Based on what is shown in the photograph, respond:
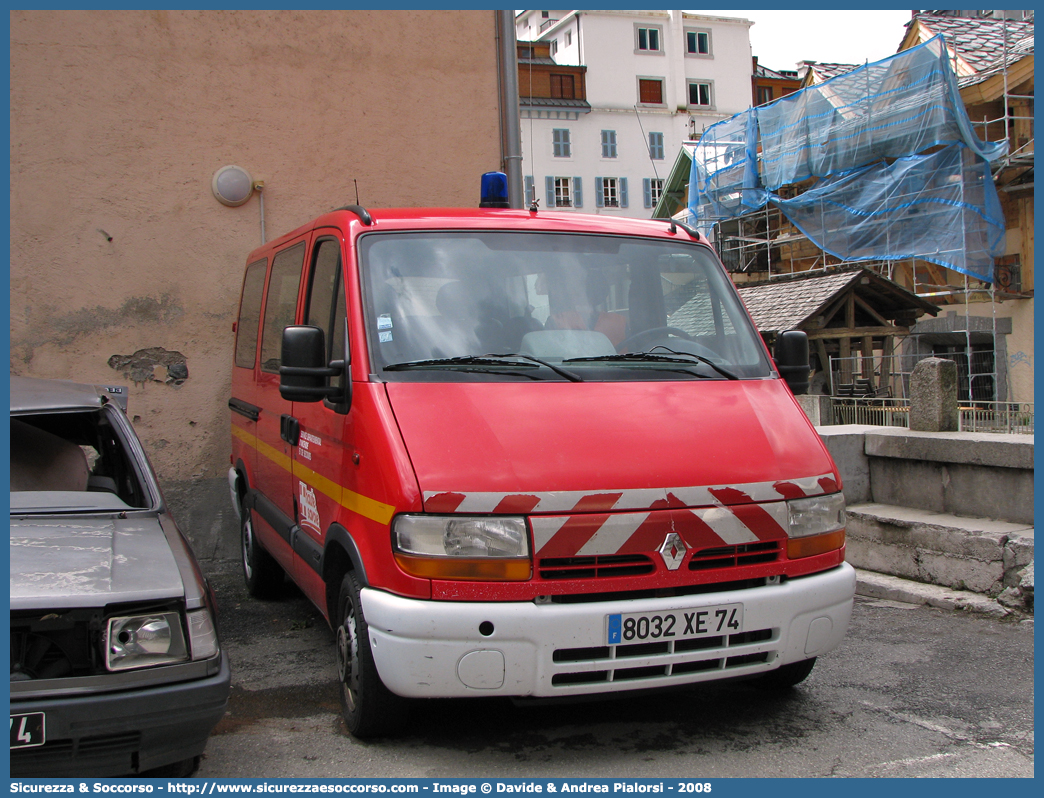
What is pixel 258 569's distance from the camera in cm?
609

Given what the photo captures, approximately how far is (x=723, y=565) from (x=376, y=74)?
20.1ft

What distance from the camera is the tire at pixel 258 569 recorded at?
6.05 m

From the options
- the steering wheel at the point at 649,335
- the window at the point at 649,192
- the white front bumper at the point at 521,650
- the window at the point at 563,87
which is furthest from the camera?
the window at the point at 649,192

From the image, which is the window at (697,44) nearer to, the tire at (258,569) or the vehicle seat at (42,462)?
the tire at (258,569)

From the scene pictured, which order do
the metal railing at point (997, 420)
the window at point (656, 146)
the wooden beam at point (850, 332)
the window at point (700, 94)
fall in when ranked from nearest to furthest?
the metal railing at point (997, 420), the wooden beam at point (850, 332), the window at point (656, 146), the window at point (700, 94)

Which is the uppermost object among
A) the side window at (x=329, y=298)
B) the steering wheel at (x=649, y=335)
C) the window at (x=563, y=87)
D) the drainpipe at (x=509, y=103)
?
the window at (x=563, y=87)

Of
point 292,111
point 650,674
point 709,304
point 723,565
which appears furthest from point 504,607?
point 292,111

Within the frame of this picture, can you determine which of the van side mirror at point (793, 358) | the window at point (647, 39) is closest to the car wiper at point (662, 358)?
the van side mirror at point (793, 358)

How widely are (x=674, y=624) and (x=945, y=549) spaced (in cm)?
368

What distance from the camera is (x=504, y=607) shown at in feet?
10.5

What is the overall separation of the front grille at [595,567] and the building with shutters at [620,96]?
45546mm

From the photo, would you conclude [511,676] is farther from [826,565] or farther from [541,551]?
[826,565]

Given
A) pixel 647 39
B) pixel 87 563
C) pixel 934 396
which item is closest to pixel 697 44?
pixel 647 39

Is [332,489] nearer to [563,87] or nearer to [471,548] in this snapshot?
[471,548]
